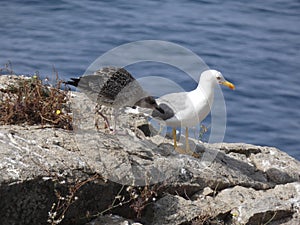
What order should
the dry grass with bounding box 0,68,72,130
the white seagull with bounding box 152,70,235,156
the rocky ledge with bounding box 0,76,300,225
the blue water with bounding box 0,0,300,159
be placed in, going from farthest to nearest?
the blue water with bounding box 0,0,300,159
the white seagull with bounding box 152,70,235,156
the dry grass with bounding box 0,68,72,130
the rocky ledge with bounding box 0,76,300,225

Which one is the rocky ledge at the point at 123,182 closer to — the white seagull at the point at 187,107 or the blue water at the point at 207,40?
the white seagull at the point at 187,107

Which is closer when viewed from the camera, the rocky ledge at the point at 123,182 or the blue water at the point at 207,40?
the rocky ledge at the point at 123,182

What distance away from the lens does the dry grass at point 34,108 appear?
240 inches

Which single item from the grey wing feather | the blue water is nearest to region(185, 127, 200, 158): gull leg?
the grey wing feather

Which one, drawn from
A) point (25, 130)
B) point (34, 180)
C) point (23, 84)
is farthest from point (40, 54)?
point (34, 180)

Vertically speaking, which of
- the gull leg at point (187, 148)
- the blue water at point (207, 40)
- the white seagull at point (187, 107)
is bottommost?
the blue water at point (207, 40)

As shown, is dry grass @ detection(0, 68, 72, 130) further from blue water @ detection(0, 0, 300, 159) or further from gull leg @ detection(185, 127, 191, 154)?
blue water @ detection(0, 0, 300, 159)

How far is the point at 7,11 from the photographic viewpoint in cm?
1516

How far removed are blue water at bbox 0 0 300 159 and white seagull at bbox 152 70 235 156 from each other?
428 cm

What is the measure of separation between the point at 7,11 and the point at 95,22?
2053 mm

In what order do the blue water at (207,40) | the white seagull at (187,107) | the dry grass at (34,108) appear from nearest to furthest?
1. the dry grass at (34,108)
2. the white seagull at (187,107)
3. the blue water at (207,40)

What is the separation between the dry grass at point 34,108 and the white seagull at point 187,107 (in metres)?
1.00

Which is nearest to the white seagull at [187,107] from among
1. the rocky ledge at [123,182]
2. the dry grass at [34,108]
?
the rocky ledge at [123,182]

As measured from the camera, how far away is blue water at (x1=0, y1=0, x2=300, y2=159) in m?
12.1
